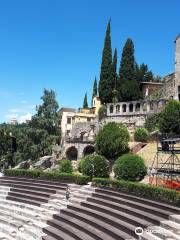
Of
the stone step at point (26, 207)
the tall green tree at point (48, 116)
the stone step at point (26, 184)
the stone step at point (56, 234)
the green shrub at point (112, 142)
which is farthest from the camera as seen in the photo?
the tall green tree at point (48, 116)

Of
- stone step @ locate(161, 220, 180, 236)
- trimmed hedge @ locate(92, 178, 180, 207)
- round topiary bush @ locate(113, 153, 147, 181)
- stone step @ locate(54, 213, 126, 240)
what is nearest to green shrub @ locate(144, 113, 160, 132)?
round topiary bush @ locate(113, 153, 147, 181)

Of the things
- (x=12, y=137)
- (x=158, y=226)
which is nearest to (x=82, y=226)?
(x=158, y=226)

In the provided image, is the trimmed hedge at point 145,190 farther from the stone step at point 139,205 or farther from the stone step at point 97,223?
the stone step at point 97,223

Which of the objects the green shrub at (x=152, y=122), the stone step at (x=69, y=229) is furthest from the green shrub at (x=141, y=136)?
the stone step at (x=69, y=229)

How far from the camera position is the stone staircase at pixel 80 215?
1473 centimetres

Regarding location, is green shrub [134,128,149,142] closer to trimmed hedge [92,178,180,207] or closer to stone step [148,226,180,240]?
trimmed hedge [92,178,180,207]

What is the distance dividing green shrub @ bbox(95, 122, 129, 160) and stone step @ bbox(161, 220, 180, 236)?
789 inches

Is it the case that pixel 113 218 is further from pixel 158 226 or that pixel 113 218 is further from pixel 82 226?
pixel 158 226

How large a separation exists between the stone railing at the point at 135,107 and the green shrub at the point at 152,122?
3.19 feet

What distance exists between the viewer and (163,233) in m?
13.4

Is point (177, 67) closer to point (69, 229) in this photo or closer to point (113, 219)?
point (113, 219)

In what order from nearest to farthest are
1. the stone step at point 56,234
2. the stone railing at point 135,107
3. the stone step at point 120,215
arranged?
the stone step at point 120,215, the stone step at point 56,234, the stone railing at point 135,107

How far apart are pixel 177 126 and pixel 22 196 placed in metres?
19.2

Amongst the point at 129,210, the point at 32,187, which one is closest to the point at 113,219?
the point at 129,210
